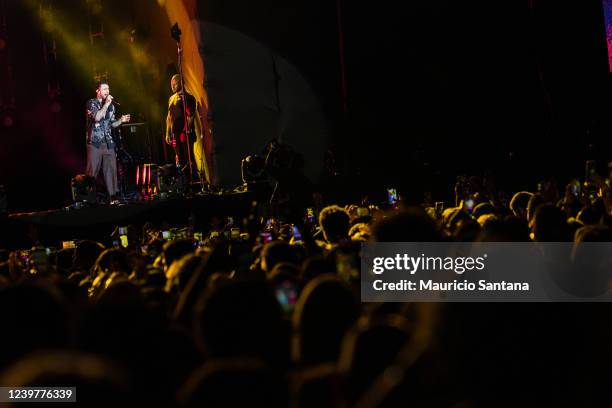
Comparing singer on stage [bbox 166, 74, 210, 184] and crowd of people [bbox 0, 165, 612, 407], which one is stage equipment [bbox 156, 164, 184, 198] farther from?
crowd of people [bbox 0, 165, 612, 407]

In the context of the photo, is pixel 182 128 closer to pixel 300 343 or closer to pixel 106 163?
pixel 106 163

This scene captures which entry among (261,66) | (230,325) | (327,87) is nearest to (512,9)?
(327,87)

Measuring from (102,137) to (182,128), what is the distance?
145 cm

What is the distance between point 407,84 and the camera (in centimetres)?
1519

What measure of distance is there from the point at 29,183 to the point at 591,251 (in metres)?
13.6

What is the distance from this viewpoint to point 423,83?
15.1 meters

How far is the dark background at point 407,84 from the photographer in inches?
563

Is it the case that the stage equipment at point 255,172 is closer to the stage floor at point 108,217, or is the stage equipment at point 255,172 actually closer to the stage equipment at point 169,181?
the stage floor at point 108,217

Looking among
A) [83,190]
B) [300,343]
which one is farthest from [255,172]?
[300,343]

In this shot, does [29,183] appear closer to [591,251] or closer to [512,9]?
[512,9]

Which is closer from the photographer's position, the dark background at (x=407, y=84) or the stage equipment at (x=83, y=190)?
the stage equipment at (x=83, y=190)

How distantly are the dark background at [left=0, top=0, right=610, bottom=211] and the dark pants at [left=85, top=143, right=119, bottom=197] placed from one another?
1.59 meters

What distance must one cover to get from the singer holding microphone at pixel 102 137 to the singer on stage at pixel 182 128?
0.96 m

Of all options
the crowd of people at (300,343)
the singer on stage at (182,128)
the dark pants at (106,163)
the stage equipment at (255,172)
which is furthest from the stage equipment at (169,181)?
the crowd of people at (300,343)
